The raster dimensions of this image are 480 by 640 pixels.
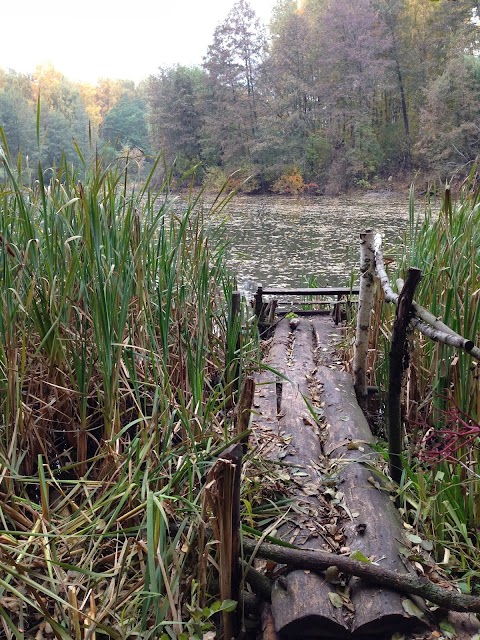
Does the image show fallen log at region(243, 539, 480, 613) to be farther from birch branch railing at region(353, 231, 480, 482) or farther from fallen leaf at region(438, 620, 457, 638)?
birch branch railing at region(353, 231, 480, 482)

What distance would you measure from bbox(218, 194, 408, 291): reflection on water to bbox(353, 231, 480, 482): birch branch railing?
61.9 inches

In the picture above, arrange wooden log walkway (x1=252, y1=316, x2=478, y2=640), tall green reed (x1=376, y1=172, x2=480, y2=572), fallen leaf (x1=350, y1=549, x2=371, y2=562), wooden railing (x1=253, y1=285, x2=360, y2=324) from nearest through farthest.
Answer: wooden log walkway (x1=252, y1=316, x2=478, y2=640)
fallen leaf (x1=350, y1=549, x2=371, y2=562)
tall green reed (x1=376, y1=172, x2=480, y2=572)
wooden railing (x1=253, y1=285, x2=360, y2=324)

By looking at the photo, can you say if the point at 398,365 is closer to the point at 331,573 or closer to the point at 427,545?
the point at 427,545

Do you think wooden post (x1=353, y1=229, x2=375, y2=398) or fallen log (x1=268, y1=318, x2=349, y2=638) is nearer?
fallen log (x1=268, y1=318, x2=349, y2=638)

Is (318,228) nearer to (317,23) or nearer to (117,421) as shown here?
(117,421)

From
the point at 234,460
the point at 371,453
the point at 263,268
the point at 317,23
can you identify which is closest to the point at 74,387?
the point at 234,460

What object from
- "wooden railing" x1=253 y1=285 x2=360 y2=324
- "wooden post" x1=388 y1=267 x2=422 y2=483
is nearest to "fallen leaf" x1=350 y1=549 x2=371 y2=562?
"wooden post" x1=388 y1=267 x2=422 y2=483

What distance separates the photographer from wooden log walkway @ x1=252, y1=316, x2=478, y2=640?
1279 mm

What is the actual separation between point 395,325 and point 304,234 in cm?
1067

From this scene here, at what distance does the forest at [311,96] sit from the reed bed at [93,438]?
790 inches

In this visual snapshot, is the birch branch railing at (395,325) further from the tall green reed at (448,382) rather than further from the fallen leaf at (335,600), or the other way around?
the fallen leaf at (335,600)

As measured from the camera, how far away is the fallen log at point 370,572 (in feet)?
4.18

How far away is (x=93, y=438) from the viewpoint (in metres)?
1.60

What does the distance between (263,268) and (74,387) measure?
7323 mm
